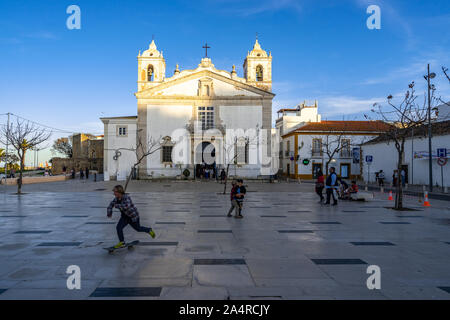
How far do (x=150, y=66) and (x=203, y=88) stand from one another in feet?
26.5

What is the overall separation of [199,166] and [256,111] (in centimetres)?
850

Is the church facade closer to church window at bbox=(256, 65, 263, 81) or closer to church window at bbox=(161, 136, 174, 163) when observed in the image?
church window at bbox=(161, 136, 174, 163)

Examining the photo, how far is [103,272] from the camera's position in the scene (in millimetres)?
4926

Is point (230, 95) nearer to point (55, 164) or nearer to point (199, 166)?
point (199, 166)

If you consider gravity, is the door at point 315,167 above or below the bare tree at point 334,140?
below

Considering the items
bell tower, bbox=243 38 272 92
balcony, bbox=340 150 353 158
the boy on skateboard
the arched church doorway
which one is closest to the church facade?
the arched church doorway

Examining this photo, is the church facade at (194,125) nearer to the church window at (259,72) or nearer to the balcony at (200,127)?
the balcony at (200,127)

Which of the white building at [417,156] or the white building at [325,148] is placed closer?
the white building at [417,156]

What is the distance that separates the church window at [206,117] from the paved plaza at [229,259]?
1072 inches

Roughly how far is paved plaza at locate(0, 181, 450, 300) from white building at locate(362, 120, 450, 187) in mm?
18087

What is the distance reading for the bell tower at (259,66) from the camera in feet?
130

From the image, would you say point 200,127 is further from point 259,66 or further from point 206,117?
point 259,66

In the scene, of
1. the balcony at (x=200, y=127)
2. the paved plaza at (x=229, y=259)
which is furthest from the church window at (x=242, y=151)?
the paved plaza at (x=229, y=259)
